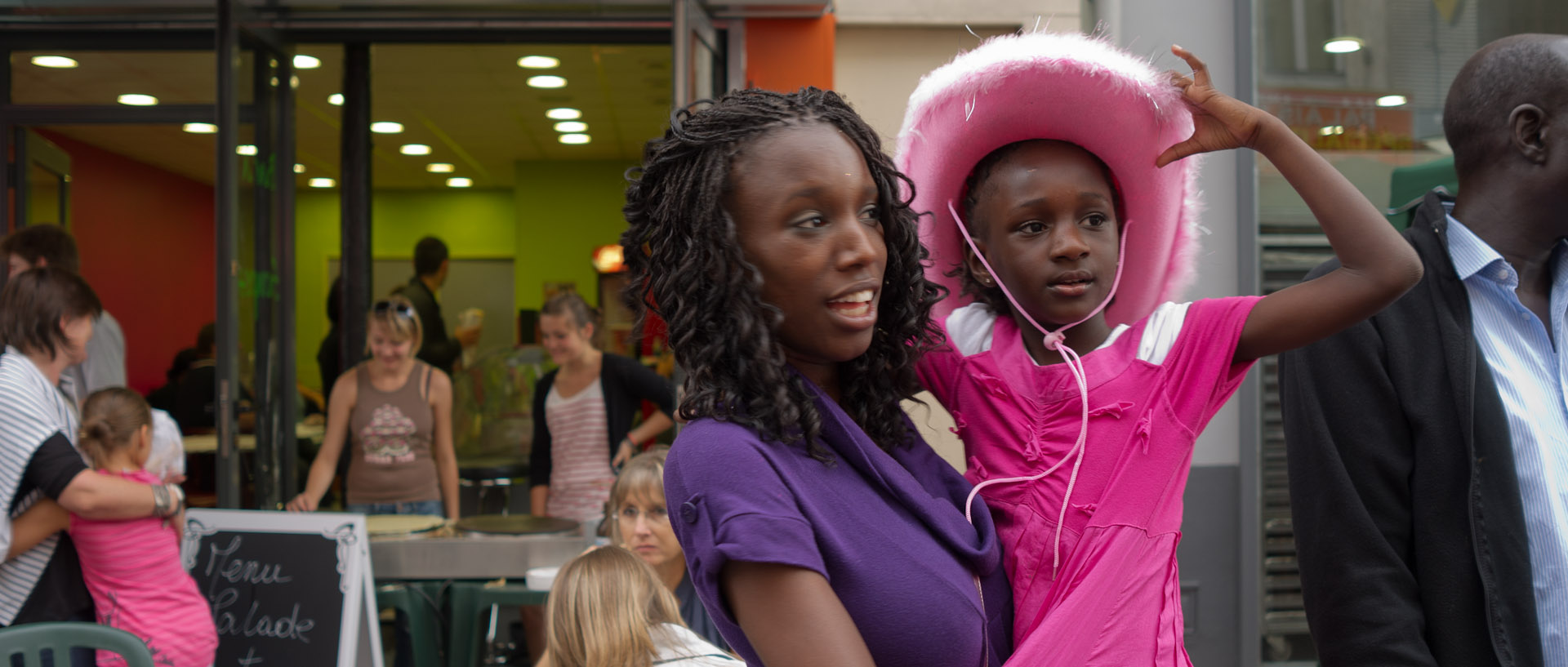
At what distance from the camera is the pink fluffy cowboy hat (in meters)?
1.47

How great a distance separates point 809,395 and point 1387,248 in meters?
0.74

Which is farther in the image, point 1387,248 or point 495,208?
point 495,208

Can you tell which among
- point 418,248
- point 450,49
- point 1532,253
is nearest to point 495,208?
point 418,248

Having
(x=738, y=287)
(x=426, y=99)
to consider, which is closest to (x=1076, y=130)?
(x=738, y=287)

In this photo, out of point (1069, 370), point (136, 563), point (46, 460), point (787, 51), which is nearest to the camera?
point (1069, 370)

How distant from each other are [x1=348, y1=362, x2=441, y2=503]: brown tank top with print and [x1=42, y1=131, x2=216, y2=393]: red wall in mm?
5743

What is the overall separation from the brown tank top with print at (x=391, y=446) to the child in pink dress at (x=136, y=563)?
1.22 m

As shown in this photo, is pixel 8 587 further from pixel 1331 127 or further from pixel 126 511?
pixel 1331 127

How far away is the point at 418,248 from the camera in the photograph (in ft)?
23.6

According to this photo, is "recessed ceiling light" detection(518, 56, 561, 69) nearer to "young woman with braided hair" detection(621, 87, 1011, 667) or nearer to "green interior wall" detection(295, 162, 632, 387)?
"green interior wall" detection(295, 162, 632, 387)

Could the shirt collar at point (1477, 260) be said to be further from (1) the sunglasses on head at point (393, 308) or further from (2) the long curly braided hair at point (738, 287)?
(1) the sunglasses on head at point (393, 308)

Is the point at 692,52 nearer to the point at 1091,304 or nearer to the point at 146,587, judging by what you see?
the point at 146,587

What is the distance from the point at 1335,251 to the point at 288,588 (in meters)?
3.78

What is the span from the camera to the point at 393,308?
5035mm
